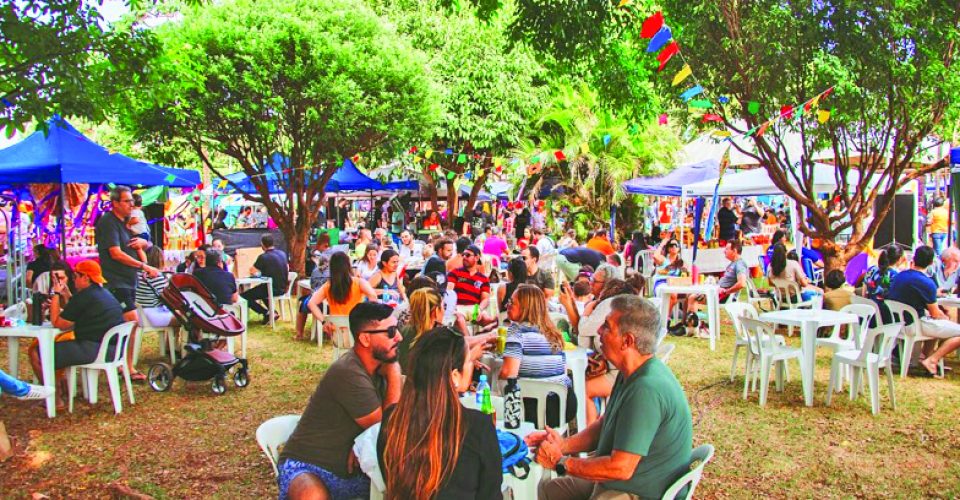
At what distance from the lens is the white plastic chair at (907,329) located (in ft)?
25.5

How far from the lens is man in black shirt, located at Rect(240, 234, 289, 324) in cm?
1145

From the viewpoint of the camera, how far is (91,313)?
21.7 feet

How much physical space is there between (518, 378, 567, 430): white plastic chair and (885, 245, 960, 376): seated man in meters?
4.58

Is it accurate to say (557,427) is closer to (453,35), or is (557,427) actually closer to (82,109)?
(82,109)

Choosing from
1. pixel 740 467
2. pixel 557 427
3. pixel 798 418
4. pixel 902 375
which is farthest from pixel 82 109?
pixel 902 375

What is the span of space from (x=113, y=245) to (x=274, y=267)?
3857 mm

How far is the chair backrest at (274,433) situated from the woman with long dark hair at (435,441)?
0.99 metres

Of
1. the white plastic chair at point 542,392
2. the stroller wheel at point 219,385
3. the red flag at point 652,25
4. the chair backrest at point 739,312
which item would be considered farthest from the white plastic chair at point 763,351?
the stroller wheel at point 219,385

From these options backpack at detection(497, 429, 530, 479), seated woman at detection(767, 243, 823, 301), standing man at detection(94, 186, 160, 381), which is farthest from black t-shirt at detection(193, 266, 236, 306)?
seated woman at detection(767, 243, 823, 301)

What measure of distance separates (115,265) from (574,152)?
14501 millimetres

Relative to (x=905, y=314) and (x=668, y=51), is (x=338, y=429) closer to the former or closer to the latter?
(x=905, y=314)

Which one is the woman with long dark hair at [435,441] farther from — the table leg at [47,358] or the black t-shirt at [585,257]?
the black t-shirt at [585,257]

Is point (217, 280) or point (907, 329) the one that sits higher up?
point (217, 280)

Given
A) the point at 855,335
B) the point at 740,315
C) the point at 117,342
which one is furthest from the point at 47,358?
the point at 855,335
